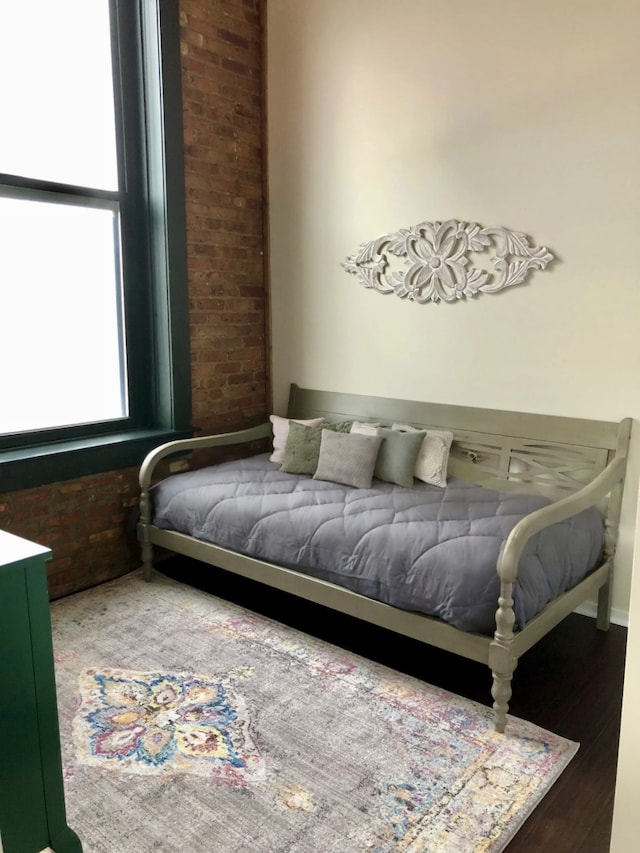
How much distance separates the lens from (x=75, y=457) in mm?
3285

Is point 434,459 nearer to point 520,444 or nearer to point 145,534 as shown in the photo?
point 520,444

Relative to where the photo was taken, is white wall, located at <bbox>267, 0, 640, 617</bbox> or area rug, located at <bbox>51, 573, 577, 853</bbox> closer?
area rug, located at <bbox>51, 573, 577, 853</bbox>

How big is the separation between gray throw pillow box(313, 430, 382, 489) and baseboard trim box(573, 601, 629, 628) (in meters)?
1.13

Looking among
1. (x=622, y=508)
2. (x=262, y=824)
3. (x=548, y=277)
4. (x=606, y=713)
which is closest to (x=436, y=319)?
(x=548, y=277)

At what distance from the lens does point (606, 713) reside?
2357 millimetres

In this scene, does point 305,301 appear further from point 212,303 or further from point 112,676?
point 112,676

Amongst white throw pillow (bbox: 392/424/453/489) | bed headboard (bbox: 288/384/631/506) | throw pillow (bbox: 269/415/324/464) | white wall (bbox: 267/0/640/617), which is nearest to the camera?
white wall (bbox: 267/0/640/617)

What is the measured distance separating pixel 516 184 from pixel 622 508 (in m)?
1.53

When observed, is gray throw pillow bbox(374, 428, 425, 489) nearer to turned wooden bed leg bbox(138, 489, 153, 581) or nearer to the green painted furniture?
turned wooden bed leg bbox(138, 489, 153, 581)

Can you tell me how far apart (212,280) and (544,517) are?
2.34 m

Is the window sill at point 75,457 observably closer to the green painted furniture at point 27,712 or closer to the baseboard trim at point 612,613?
the green painted furniture at point 27,712

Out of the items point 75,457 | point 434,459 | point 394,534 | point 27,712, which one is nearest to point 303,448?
point 434,459

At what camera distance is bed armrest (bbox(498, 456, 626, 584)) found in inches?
86.1

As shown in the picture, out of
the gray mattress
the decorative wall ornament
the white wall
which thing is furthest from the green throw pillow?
the decorative wall ornament
